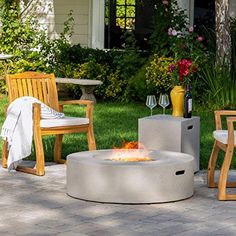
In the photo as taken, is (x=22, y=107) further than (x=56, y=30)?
No

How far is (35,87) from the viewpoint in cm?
934

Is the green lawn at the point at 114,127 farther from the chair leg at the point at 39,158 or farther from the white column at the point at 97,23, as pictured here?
the white column at the point at 97,23

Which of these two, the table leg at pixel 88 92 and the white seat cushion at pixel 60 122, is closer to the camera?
the white seat cushion at pixel 60 122

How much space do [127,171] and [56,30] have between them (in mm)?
10543

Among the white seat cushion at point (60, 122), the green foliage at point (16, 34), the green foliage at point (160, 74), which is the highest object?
the green foliage at point (16, 34)

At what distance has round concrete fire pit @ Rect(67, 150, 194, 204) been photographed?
7000 millimetres

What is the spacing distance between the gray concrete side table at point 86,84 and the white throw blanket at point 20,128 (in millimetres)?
5736

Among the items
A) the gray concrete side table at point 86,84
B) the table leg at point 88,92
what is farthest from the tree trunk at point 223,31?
the table leg at point 88,92

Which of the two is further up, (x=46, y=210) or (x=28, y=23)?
(x=28, y=23)

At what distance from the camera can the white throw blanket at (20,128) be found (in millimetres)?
8562

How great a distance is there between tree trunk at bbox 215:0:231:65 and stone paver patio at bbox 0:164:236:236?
6308mm

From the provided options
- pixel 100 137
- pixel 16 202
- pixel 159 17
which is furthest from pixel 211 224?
pixel 159 17

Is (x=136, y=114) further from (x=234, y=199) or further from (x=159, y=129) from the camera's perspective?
(x=234, y=199)

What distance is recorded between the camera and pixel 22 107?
28.2 feet
